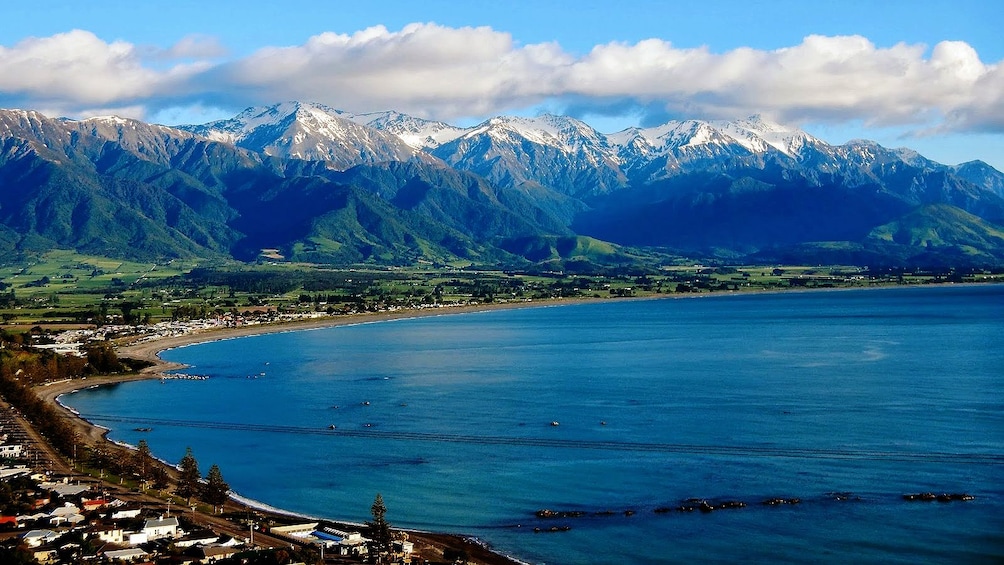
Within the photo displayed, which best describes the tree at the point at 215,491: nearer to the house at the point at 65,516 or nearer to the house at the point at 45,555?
the house at the point at 65,516

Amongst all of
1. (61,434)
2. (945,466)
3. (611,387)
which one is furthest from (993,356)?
(61,434)

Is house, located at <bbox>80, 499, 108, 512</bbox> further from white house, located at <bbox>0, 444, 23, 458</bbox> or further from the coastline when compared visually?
white house, located at <bbox>0, 444, 23, 458</bbox>

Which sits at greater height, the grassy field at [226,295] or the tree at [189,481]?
the grassy field at [226,295]

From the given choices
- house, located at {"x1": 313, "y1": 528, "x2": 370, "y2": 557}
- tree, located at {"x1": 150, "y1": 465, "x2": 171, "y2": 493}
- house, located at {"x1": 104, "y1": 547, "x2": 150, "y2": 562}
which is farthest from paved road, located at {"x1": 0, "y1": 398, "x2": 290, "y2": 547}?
house, located at {"x1": 104, "y1": 547, "x2": 150, "y2": 562}

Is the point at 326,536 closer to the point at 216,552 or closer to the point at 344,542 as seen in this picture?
the point at 344,542

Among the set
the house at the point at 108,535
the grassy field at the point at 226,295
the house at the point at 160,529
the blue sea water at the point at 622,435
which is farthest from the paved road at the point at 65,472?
the grassy field at the point at 226,295

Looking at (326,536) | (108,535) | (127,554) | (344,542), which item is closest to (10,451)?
(108,535)

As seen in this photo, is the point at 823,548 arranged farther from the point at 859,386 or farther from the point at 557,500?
the point at 859,386
